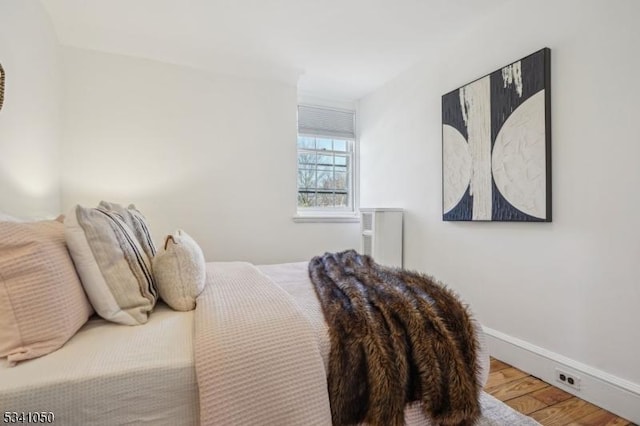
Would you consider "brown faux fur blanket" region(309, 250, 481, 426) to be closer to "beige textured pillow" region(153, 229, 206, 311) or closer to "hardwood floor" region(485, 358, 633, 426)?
"beige textured pillow" region(153, 229, 206, 311)

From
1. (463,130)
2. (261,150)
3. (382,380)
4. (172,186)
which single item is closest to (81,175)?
(172,186)

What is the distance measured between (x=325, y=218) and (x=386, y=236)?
2.49 feet

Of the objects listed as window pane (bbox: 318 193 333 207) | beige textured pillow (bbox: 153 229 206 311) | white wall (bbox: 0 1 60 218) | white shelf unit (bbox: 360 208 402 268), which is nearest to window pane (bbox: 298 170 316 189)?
window pane (bbox: 318 193 333 207)

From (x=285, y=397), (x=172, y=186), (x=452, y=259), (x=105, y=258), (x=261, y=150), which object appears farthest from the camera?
(x=261, y=150)

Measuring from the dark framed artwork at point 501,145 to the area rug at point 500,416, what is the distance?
1069 millimetres

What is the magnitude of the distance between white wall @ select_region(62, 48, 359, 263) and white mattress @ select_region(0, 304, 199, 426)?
217 centimetres

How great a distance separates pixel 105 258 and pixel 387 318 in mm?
1015

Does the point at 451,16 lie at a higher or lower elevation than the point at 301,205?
higher

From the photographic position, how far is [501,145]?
212 centimetres

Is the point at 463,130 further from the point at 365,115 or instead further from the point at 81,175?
the point at 81,175

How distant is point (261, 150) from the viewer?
327 centimetres

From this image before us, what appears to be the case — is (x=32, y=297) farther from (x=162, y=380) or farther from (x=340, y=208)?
(x=340, y=208)

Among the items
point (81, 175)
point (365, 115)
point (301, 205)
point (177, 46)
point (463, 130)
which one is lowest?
point (301, 205)

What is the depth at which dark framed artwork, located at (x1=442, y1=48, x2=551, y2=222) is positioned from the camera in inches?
74.3
